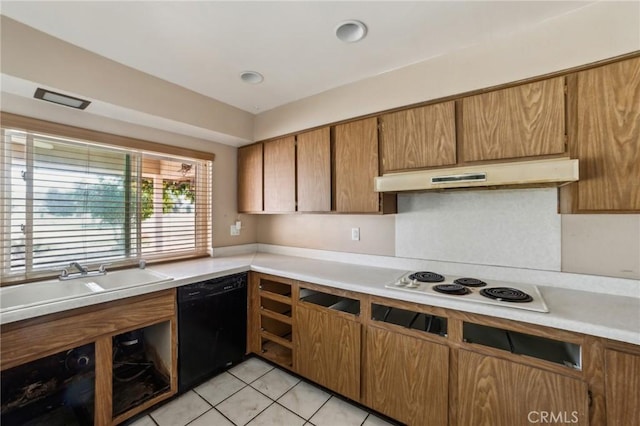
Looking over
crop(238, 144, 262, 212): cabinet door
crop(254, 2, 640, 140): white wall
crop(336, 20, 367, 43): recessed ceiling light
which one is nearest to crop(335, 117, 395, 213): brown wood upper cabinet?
crop(254, 2, 640, 140): white wall

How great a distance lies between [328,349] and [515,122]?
1.94 m

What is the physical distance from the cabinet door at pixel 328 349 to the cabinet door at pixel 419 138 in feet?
4.00

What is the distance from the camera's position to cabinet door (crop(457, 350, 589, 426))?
121 cm

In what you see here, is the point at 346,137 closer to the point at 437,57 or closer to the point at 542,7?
the point at 437,57

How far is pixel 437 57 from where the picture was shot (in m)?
1.84

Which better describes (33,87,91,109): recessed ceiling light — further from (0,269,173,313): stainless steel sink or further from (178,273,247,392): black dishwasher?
(178,273,247,392): black dishwasher

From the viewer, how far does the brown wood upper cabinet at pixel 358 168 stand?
207 centimetres

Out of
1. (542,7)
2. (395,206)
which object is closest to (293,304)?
(395,206)

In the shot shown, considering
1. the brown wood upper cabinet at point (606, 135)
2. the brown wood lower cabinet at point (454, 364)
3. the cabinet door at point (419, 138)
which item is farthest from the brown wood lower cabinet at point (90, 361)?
the brown wood upper cabinet at point (606, 135)

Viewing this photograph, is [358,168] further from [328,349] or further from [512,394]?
[512,394]

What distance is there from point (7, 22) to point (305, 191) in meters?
2.11

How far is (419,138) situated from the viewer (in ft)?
6.12

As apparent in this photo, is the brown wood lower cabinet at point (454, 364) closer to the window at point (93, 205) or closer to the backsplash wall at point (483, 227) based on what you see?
the backsplash wall at point (483, 227)

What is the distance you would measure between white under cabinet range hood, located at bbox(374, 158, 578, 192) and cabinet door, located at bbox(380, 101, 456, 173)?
0.10 m
